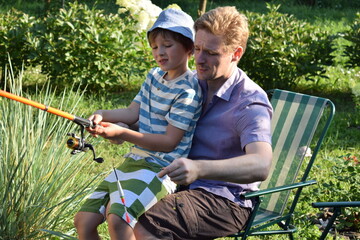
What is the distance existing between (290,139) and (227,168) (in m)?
1.17

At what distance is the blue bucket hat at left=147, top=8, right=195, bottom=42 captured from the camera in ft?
9.28

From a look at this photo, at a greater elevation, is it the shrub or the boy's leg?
the boy's leg

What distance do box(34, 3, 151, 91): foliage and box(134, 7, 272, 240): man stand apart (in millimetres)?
3955

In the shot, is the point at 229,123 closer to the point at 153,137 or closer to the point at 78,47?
the point at 153,137

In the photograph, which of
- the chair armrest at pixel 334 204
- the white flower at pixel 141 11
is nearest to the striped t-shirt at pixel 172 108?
the chair armrest at pixel 334 204

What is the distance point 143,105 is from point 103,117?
8.0 inches

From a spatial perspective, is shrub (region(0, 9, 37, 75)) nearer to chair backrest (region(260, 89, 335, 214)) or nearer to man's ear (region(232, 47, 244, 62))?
chair backrest (region(260, 89, 335, 214))

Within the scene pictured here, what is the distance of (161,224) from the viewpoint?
8.66 feet

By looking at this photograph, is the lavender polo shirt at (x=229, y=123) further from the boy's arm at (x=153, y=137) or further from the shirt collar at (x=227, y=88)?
the boy's arm at (x=153, y=137)

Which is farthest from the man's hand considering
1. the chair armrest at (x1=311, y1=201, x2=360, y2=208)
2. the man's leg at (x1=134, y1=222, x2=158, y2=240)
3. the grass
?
the grass

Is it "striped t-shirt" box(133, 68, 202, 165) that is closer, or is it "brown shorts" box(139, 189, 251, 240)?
"brown shorts" box(139, 189, 251, 240)

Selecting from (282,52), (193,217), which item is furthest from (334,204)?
(282,52)

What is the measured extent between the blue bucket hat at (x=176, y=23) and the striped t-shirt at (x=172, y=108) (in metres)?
0.19

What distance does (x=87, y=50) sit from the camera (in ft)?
22.2
